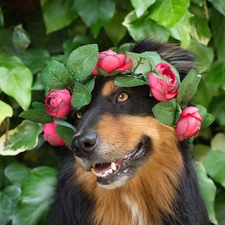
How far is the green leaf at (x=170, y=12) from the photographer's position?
8.25 feet

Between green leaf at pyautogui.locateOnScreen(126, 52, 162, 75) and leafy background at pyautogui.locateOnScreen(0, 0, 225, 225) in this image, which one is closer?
green leaf at pyautogui.locateOnScreen(126, 52, 162, 75)

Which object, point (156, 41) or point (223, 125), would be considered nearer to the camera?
point (156, 41)

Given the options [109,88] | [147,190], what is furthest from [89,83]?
[147,190]

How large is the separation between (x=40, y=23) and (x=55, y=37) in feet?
0.37

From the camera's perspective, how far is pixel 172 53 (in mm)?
2215

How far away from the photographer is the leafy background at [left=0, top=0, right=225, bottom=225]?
2568mm

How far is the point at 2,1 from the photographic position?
3.25 m

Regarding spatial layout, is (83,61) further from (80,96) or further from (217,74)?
(217,74)

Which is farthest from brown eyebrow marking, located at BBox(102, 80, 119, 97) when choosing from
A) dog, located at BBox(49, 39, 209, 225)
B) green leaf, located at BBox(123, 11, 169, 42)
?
green leaf, located at BBox(123, 11, 169, 42)

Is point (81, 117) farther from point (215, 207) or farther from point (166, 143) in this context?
point (215, 207)

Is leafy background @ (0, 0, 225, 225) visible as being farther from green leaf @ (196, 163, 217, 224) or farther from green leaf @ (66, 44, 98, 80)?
green leaf @ (66, 44, 98, 80)

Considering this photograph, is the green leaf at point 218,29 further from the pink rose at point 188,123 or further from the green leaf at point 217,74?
the pink rose at point 188,123

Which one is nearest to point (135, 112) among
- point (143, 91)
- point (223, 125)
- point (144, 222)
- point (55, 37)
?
point (143, 91)

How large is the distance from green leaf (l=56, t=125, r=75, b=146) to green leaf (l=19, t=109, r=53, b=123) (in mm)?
70
